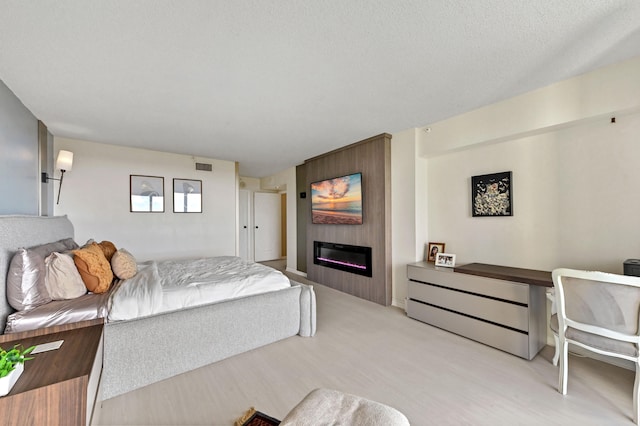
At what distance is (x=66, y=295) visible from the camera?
1866 millimetres

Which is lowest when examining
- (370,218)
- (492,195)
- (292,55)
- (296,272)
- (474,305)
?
(296,272)

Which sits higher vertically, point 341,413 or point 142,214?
point 142,214

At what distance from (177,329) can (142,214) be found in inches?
121

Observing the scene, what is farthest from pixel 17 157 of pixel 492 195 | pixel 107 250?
pixel 492 195

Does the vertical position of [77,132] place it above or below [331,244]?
above

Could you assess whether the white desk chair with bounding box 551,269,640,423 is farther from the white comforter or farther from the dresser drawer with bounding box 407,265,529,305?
the white comforter

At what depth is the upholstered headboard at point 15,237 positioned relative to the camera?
1.60 meters

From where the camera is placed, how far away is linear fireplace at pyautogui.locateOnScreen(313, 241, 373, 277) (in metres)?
4.02

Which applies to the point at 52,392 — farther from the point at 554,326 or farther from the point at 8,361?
the point at 554,326

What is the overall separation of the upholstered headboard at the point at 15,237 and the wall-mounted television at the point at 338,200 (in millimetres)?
3477

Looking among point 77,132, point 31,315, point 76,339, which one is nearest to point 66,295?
point 31,315

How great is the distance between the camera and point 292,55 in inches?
73.1

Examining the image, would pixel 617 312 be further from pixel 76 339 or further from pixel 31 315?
pixel 31 315

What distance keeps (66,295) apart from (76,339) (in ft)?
1.72
